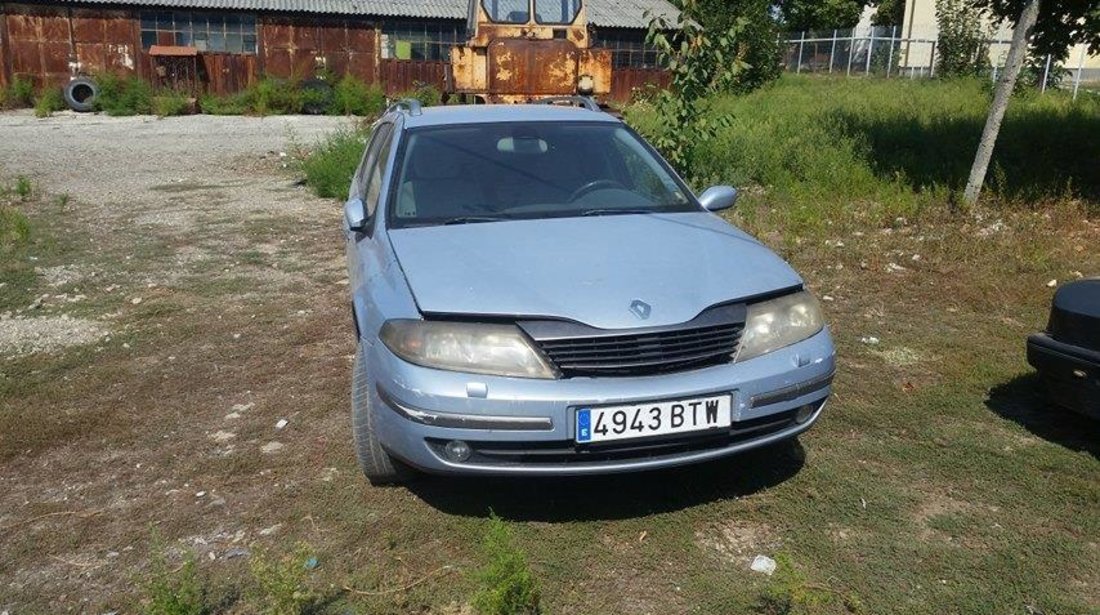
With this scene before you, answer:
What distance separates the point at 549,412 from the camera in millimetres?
2920

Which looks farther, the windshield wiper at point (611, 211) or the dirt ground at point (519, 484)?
the windshield wiper at point (611, 211)

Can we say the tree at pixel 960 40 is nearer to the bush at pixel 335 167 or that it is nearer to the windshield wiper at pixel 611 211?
the bush at pixel 335 167

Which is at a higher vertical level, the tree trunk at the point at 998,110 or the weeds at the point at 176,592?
the tree trunk at the point at 998,110

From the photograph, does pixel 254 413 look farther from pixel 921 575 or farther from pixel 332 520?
pixel 921 575

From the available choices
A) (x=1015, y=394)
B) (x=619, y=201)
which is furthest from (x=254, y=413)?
(x=1015, y=394)

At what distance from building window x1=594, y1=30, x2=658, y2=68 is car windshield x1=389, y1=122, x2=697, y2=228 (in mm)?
25529

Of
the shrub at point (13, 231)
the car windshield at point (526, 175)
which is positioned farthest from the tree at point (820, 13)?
the car windshield at point (526, 175)

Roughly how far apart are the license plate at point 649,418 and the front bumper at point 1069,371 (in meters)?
Result: 1.55

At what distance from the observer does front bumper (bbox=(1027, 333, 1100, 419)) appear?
352 centimetres

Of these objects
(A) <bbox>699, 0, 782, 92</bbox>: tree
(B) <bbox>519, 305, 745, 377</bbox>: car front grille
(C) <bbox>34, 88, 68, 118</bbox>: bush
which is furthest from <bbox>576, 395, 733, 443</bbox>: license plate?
(C) <bbox>34, 88, 68, 118</bbox>: bush

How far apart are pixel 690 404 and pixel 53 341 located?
4159 mm

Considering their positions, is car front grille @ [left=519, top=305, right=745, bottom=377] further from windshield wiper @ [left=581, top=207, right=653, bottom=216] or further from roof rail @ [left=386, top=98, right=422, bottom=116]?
roof rail @ [left=386, top=98, right=422, bottom=116]

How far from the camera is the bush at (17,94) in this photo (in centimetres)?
2445

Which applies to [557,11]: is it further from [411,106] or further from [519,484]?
[519,484]
